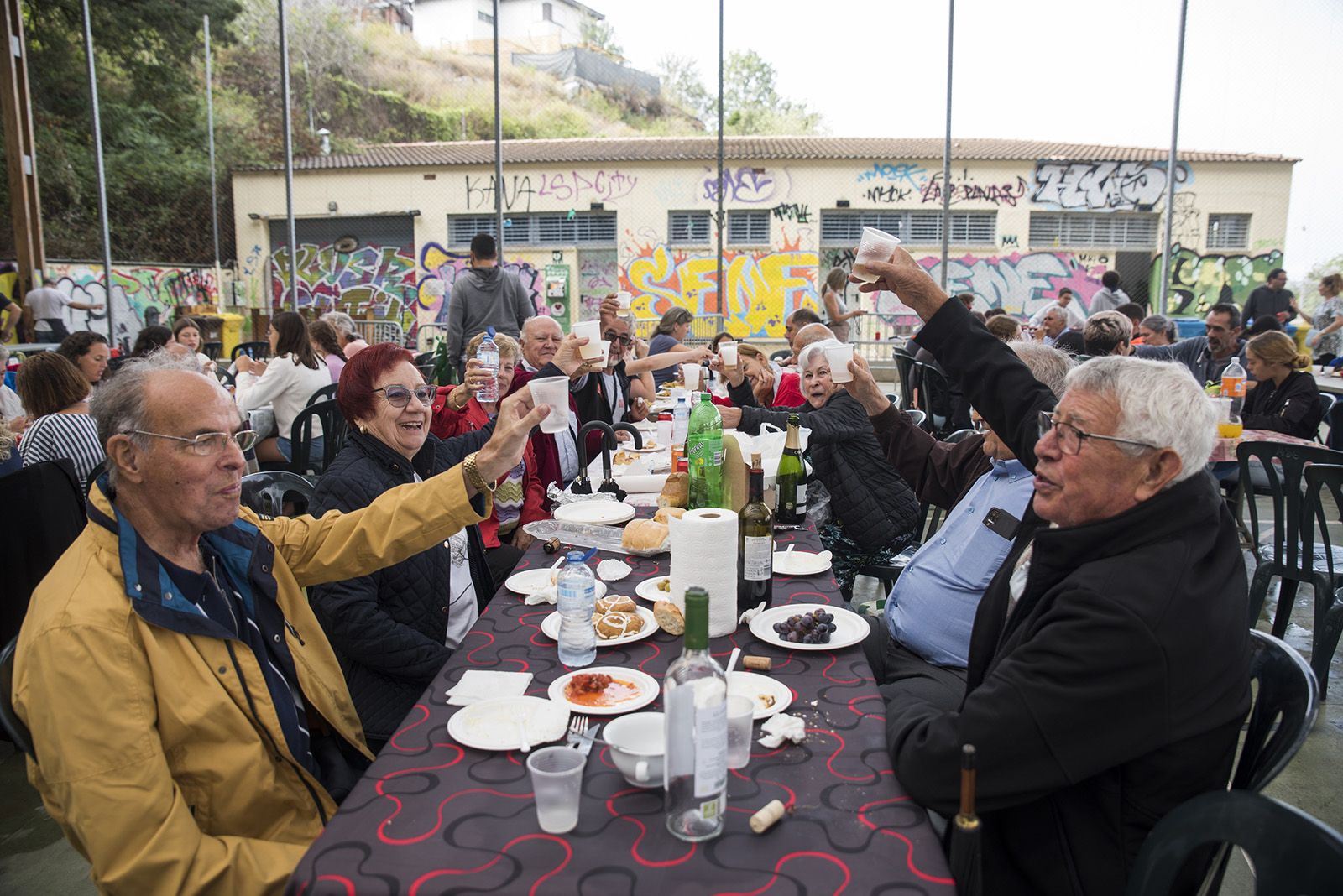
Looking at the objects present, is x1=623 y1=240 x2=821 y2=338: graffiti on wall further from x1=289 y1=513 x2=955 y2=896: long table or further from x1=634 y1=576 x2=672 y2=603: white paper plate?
x1=289 y1=513 x2=955 y2=896: long table

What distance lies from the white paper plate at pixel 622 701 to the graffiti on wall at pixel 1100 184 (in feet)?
67.7

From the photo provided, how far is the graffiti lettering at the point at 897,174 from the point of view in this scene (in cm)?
1942

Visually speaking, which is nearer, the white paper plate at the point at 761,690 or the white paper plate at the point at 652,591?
the white paper plate at the point at 761,690

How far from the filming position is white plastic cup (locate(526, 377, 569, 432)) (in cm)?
263

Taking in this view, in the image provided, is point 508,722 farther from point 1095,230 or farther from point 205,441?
point 1095,230

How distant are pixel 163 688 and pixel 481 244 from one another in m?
6.15

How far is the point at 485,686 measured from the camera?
176cm

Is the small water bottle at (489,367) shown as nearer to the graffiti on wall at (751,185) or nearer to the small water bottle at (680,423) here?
the small water bottle at (680,423)

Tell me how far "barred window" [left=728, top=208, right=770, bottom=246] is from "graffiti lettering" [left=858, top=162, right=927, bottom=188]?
2.36 meters

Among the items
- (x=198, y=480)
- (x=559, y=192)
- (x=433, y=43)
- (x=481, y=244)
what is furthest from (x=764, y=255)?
(x=433, y=43)

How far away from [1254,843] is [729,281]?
19.3m

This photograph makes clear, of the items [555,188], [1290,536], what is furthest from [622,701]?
[555,188]

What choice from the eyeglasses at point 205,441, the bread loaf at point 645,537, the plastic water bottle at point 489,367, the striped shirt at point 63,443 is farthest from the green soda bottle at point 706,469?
the striped shirt at point 63,443

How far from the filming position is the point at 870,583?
500cm
